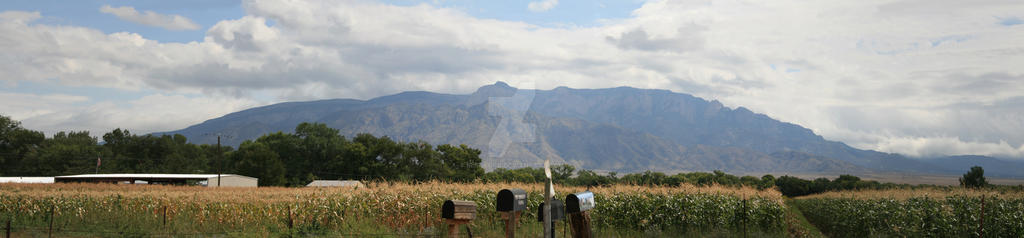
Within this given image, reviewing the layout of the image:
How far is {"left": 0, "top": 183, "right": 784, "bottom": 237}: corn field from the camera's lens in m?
18.3

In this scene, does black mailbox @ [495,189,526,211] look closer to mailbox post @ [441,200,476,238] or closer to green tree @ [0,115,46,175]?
mailbox post @ [441,200,476,238]

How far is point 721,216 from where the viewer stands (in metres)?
20.4

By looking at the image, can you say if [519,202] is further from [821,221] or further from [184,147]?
[184,147]

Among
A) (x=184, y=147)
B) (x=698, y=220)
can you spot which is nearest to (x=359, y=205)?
(x=698, y=220)

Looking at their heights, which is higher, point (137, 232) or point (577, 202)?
point (577, 202)

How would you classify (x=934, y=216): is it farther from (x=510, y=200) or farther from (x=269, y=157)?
(x=269, y=157)

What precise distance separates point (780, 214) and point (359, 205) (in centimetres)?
1424

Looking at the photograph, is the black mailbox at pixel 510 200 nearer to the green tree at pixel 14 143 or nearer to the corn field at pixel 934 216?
the corn field at pixel 934 216

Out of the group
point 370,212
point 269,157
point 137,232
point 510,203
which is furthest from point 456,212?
point 269,157

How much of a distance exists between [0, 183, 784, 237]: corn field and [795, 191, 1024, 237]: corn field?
4023 millimetres

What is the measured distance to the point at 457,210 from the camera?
11.0m

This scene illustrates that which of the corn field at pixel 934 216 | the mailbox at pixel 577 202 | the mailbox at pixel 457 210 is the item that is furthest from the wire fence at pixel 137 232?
the corn field at pixel 934 216

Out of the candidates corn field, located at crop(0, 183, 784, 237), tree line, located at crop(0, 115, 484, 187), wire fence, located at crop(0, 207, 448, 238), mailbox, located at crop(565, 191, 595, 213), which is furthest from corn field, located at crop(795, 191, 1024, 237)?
tree line, located at crop(0, 115, 484, 187)

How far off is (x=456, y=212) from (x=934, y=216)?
16933mm
